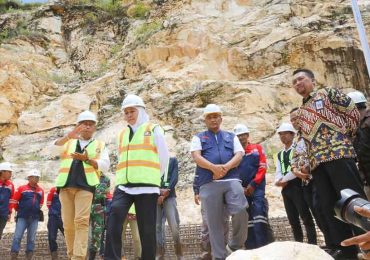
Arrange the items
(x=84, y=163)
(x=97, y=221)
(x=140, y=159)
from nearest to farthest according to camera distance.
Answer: (x=140, y=159) < (x=84, y=163) < (x=97, y=221)

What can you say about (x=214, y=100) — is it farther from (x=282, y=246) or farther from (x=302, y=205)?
(x=282, y=246)

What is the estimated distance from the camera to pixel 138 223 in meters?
4.04

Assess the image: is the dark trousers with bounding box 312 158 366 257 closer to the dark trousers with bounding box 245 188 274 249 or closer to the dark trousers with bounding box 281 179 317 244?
the dark trousers with bounding box 281 179 317 244

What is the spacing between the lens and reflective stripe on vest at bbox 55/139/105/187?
4.86 m

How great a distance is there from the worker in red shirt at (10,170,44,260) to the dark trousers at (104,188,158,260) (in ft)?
12.4

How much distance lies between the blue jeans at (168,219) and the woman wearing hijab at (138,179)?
207 cm

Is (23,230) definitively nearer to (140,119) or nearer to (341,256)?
(140,119)

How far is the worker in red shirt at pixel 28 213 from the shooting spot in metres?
7.22

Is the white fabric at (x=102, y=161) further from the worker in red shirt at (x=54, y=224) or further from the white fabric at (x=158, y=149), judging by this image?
the worker in red shirt at (x=54, y=224)

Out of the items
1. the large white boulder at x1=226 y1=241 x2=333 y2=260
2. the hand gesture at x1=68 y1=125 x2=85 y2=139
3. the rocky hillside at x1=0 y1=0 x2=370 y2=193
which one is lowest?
the large white boulder at x1=226 y1=241 x2=333 y2=260

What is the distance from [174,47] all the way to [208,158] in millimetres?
11520

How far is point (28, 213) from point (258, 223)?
4.00 m

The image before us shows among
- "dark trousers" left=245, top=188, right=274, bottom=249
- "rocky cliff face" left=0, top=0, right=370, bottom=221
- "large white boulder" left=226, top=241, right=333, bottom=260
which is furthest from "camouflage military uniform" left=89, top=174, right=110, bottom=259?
"rocky cliff face" left=0, top=0, right=370, bottom=221

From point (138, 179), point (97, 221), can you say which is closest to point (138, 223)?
point (138, 179)
